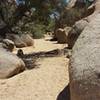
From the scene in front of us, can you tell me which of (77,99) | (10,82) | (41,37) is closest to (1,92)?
(10,82)

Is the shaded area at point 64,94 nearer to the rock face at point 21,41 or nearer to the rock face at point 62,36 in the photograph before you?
the rock face at point 21,41

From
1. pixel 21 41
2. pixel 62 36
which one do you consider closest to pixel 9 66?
pixel 21 41

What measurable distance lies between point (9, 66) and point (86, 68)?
3544mm

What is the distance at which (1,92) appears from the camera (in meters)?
8.00

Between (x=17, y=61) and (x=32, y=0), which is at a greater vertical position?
(x=32, y=0)

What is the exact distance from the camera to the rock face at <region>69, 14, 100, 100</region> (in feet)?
18.6

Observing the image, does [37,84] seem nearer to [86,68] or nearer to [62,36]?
[86,68]

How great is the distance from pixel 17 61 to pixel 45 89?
5.60ft

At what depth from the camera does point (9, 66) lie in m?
9.07

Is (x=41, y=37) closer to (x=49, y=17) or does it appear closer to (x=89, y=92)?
(x=49, y=17)

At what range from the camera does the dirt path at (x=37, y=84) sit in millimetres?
7602

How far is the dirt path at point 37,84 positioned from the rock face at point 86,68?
139cm

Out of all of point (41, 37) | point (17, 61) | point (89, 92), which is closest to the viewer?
point (89, 92)

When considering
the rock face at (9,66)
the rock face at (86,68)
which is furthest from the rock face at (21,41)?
the rock face at (86,68)
